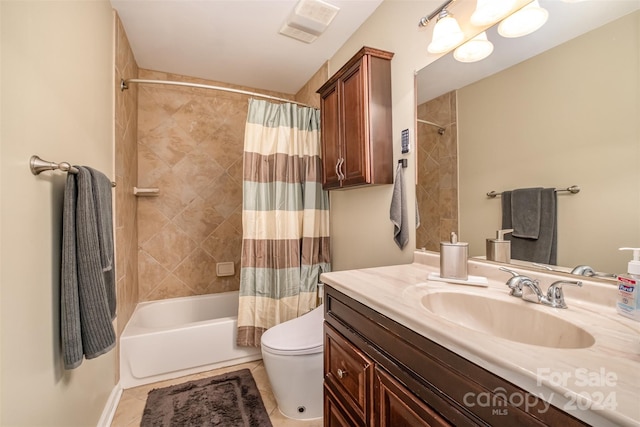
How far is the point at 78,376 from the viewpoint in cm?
113

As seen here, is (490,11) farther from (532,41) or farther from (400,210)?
(400,210)

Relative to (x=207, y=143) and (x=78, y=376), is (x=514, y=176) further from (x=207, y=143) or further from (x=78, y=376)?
(x=207, y=143)

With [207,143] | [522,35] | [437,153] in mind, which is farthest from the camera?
[207,143]

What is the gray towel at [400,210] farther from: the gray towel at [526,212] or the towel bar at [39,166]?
the towel bar at [39,166]

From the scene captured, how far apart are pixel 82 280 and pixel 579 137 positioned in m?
1.68

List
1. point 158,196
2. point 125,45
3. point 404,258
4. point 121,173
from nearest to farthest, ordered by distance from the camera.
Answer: point 404,258 → point 121,173 → point 125,45 → point 158,196

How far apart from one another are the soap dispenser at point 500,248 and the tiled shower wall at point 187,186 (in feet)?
7.35

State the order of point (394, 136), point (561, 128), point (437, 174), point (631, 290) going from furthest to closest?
point (394, 136), point (437, 174), point (561, 128), point (631, 290)

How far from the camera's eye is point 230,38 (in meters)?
1.99

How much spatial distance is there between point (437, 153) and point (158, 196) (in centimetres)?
233

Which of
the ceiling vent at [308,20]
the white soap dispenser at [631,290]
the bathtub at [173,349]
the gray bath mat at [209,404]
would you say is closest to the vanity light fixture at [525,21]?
the white soap dispenser at [631,290]

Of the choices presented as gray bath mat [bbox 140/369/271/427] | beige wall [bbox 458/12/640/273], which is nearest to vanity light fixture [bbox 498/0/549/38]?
beige wall [bbox 458/12/640/273]

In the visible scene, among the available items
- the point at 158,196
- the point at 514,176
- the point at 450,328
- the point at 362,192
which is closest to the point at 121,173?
the point at 158,196

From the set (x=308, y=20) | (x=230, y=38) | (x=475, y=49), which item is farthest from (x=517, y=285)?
(x=230, y=38)
